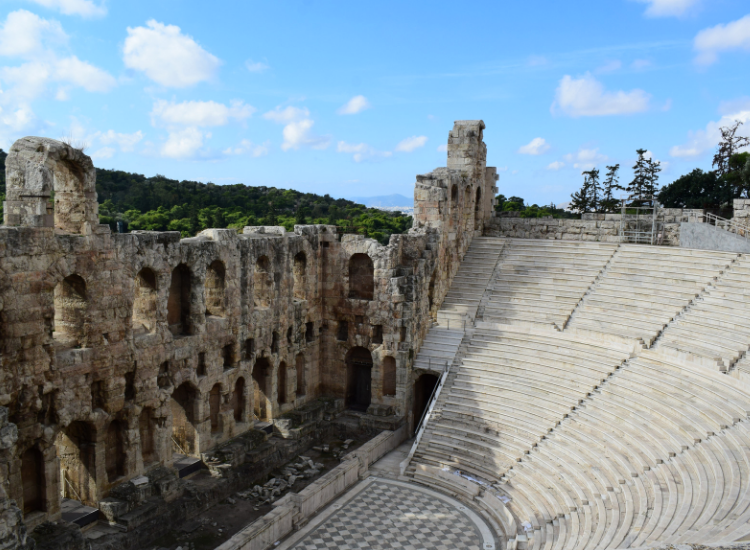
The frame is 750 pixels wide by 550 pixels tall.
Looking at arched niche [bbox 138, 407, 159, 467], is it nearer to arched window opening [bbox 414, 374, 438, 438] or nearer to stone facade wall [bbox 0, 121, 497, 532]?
stone facade wall [bbox 0, 121, 497, 532]

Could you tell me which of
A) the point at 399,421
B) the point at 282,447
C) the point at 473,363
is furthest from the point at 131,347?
the point at 473,363

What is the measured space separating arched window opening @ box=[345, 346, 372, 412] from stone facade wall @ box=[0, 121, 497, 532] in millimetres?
120

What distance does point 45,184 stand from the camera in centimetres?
1415

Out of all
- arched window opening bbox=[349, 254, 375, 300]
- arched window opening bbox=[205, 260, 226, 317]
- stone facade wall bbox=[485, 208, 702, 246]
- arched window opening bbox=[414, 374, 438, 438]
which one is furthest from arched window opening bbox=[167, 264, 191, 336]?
stone facade wall bbox=[485, 208, 702, 246]

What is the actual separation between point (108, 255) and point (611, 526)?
1304 cm

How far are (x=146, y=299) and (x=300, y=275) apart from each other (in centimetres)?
742

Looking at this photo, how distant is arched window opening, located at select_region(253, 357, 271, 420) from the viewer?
21.7 m

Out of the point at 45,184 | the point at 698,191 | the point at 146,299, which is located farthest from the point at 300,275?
the point at 698,191

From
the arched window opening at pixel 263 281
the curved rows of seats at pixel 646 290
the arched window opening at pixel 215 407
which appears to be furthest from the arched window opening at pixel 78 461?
the curved rows of seats at pixel 646 290

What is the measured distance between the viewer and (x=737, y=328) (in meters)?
19.1

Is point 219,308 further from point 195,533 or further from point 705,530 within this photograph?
point 705,530

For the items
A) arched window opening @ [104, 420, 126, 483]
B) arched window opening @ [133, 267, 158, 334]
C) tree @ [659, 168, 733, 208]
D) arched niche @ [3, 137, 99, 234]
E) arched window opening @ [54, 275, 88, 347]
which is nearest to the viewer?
arched niche @ [3, 137, 99, 234]

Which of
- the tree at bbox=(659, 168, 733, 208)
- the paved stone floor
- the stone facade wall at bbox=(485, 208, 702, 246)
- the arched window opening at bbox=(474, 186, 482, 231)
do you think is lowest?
the paved stone floor

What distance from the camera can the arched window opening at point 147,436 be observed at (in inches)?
683
